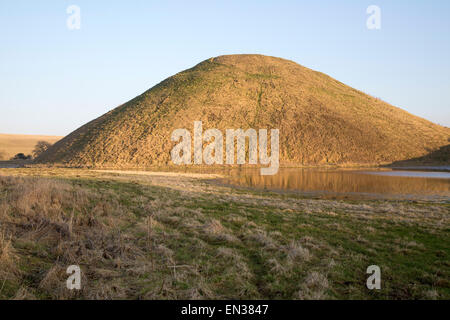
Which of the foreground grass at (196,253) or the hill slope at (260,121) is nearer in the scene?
the foreground grass at (196,253)

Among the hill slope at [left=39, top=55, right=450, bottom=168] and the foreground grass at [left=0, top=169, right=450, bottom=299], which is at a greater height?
the hill slope at [left=39, top=55, right=450, bottom=168]

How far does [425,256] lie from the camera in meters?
9.39

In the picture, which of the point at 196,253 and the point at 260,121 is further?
the point at 260,121

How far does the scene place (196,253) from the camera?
8.64m

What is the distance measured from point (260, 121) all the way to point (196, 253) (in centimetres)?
6968

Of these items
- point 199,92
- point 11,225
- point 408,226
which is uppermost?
point 199,92

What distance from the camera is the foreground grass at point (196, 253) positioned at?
6309 mm

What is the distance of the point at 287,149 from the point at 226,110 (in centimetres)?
1986

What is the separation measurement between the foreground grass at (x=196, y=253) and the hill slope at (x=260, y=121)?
51.1 metres

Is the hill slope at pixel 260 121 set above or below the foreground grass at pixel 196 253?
above

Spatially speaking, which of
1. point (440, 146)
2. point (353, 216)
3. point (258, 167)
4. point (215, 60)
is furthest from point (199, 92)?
point (353, 216)

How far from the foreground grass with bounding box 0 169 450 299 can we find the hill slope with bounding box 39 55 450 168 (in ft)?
168

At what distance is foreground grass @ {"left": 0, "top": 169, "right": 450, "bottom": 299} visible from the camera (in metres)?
6.31

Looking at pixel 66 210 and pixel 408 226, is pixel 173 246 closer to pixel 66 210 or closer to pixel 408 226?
pixel 66 210
